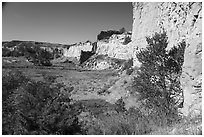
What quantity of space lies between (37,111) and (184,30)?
296 inches

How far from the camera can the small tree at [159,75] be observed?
8.59 m

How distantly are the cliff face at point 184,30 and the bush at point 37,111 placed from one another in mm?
3135

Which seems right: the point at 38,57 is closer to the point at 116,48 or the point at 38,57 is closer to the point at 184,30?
the point at 116,48

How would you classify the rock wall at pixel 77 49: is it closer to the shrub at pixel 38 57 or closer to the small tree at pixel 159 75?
the shrub at pixel 38 57

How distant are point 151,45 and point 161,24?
240 inches

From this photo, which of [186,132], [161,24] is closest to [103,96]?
[161,24]

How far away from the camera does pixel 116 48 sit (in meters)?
44.0

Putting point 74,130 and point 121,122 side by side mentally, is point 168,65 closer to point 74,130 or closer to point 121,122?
point 121,122

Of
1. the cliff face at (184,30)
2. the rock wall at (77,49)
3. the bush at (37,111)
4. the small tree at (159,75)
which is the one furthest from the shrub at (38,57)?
the bush at (37,111)

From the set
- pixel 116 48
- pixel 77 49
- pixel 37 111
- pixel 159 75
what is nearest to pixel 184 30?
pixel 159 75

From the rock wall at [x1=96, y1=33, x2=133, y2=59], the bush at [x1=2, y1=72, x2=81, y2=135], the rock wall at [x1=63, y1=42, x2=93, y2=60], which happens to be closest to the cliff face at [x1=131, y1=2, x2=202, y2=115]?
the bush at [x1=2, y1=72, x2=81, y2=135]

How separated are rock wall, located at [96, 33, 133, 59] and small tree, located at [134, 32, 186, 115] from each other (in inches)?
1139

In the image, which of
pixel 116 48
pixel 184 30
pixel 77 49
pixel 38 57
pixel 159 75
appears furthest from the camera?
pixel 77 49

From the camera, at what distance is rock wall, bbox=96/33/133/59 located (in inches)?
1597
